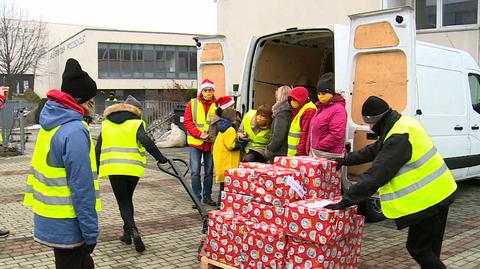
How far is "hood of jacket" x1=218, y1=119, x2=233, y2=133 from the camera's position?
6.91 meters

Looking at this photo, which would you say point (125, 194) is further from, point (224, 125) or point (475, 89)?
point (475, 89)

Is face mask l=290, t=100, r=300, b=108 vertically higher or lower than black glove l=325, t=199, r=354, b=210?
higher

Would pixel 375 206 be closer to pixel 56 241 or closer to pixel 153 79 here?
pixel 56 241

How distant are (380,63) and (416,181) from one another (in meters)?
2.52

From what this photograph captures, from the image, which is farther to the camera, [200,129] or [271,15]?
[271,15]

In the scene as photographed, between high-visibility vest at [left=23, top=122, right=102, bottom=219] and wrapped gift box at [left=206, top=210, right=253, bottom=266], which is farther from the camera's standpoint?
wrapped gift box at [left=206, top=210, right=253, bottom=266]

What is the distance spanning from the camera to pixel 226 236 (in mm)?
4496

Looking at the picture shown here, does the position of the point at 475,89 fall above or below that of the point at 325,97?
above

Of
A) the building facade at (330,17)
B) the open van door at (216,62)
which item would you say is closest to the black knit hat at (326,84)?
the open van door at (216,62)

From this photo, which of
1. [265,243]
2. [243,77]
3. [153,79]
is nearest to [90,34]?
[153,79]

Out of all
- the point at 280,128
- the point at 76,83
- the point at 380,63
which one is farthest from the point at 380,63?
the point at 76,83

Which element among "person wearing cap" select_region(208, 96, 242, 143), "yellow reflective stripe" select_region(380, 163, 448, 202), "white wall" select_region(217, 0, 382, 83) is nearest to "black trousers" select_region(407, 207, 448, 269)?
"yellow reflective stripe" select_region(380, 163, 448, 202)

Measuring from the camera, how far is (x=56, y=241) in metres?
3.21

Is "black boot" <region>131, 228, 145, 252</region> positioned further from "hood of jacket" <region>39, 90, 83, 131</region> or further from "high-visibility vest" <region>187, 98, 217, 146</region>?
"hood of jacket" <region>39, 90, 83, 131</region>
